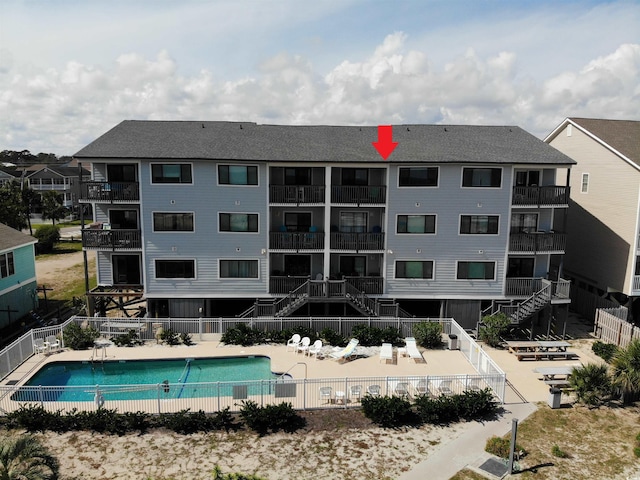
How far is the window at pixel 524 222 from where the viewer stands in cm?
2811

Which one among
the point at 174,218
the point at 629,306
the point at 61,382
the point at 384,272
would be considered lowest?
the point at 61,382

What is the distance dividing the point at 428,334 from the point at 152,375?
14422mm

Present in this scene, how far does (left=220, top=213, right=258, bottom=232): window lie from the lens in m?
27.0

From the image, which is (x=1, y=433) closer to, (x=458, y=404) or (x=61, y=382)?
(x=61, y=382)

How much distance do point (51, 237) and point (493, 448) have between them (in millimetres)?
55715

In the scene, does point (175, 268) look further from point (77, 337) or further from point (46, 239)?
point (46, 239)

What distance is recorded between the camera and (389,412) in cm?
1747

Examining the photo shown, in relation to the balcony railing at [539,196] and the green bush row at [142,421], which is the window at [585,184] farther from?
the green bush row at [142,421]

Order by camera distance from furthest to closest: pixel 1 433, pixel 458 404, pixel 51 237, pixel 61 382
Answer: pixel 51 237
pixel 61 382
pixel 458 404
pixel 1 433

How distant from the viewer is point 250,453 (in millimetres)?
15742

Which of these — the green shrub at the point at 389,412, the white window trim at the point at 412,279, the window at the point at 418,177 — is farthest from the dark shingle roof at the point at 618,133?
the green shrub at the point at 389,412

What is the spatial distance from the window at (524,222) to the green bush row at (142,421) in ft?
60.5

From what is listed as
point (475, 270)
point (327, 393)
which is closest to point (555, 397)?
point (327, 393)

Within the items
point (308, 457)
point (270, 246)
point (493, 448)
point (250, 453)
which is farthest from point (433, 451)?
point (270, 246)
